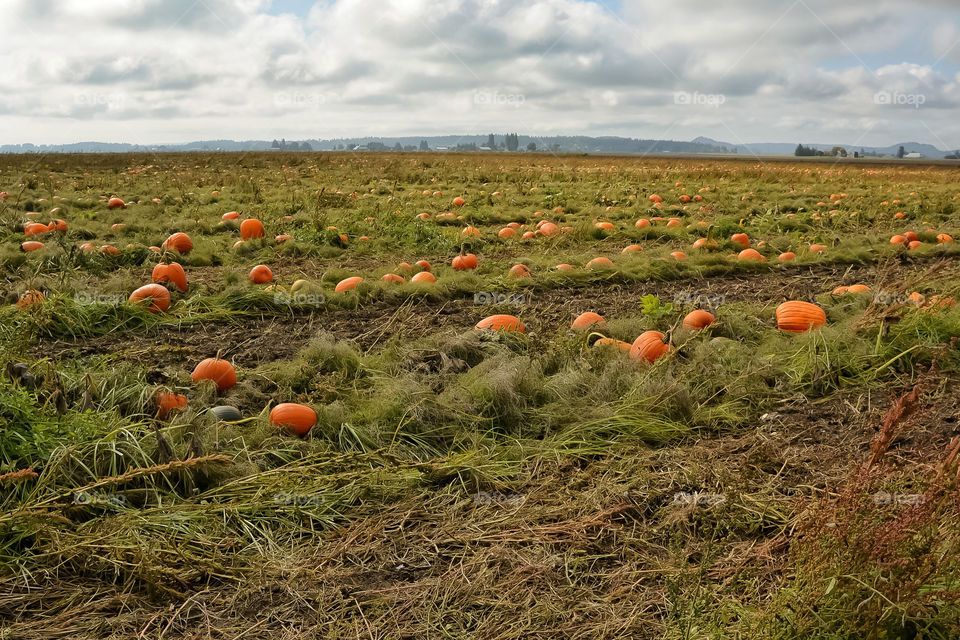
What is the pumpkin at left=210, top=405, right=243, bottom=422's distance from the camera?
12.5 feet

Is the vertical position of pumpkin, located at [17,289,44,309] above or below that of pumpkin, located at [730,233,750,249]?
below

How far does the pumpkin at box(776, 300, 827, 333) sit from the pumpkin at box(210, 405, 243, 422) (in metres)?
4.49

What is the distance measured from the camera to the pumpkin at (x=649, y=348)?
4.79m

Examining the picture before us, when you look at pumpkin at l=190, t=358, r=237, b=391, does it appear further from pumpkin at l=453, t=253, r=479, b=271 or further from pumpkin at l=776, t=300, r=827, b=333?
pumpkin at l=776, t=300, r=827, b=333

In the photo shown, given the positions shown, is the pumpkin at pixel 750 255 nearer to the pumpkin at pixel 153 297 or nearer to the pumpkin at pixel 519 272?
the pumpkin at pixel 519 272

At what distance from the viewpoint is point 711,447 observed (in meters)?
3.71

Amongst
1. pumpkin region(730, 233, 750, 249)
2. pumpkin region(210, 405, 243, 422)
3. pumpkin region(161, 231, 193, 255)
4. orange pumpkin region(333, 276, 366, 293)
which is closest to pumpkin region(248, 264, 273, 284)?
orange pumpkin region(333, 276, 366, 293)

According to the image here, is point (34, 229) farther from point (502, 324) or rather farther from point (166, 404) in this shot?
point (502, 324)

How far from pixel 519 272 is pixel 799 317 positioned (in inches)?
119

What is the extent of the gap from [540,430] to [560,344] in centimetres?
119

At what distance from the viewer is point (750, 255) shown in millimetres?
8492

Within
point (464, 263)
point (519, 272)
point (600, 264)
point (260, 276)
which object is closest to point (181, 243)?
point (260, 276)

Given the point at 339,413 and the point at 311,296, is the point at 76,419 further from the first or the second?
the point at 311,296

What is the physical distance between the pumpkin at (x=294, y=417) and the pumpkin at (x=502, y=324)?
1.83 m
